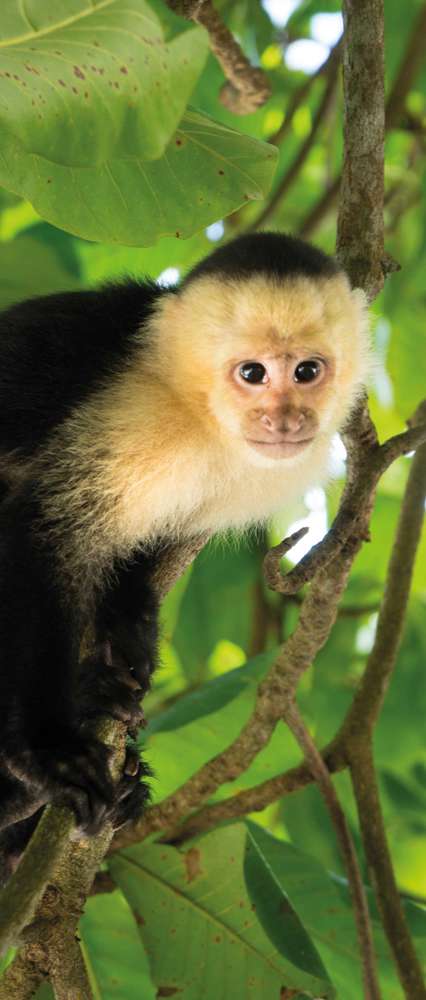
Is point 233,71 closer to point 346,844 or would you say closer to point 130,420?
point 130,420

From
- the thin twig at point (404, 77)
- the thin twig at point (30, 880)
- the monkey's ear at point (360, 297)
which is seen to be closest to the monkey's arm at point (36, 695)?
the thin twig at point (30, 880)

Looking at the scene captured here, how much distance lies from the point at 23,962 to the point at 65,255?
1.82 m

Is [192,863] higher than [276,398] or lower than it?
lower

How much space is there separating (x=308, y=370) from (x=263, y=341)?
105mm

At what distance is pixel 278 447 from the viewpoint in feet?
6.86

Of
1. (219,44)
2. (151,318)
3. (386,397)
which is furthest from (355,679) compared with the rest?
(219,44)

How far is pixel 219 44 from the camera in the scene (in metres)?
2.51

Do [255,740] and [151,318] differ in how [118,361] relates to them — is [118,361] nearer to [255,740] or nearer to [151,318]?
[151,318]

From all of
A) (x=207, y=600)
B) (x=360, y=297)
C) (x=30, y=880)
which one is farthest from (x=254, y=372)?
(x=207, y=600)

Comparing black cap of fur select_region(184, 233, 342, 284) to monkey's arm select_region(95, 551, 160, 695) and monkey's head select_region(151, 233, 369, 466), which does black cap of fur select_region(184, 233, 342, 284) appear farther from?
monkey's arm select_region(95, 551, 160, 695)

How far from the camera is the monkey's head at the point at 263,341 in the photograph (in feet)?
6.79

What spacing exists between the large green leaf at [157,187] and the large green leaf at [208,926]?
3.52 ft

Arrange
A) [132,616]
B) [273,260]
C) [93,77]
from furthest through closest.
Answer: [132,616] < [273,260] < [93,77]

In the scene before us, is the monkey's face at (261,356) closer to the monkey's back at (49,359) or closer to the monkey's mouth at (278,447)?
the monkey's mouth at (278,447)
